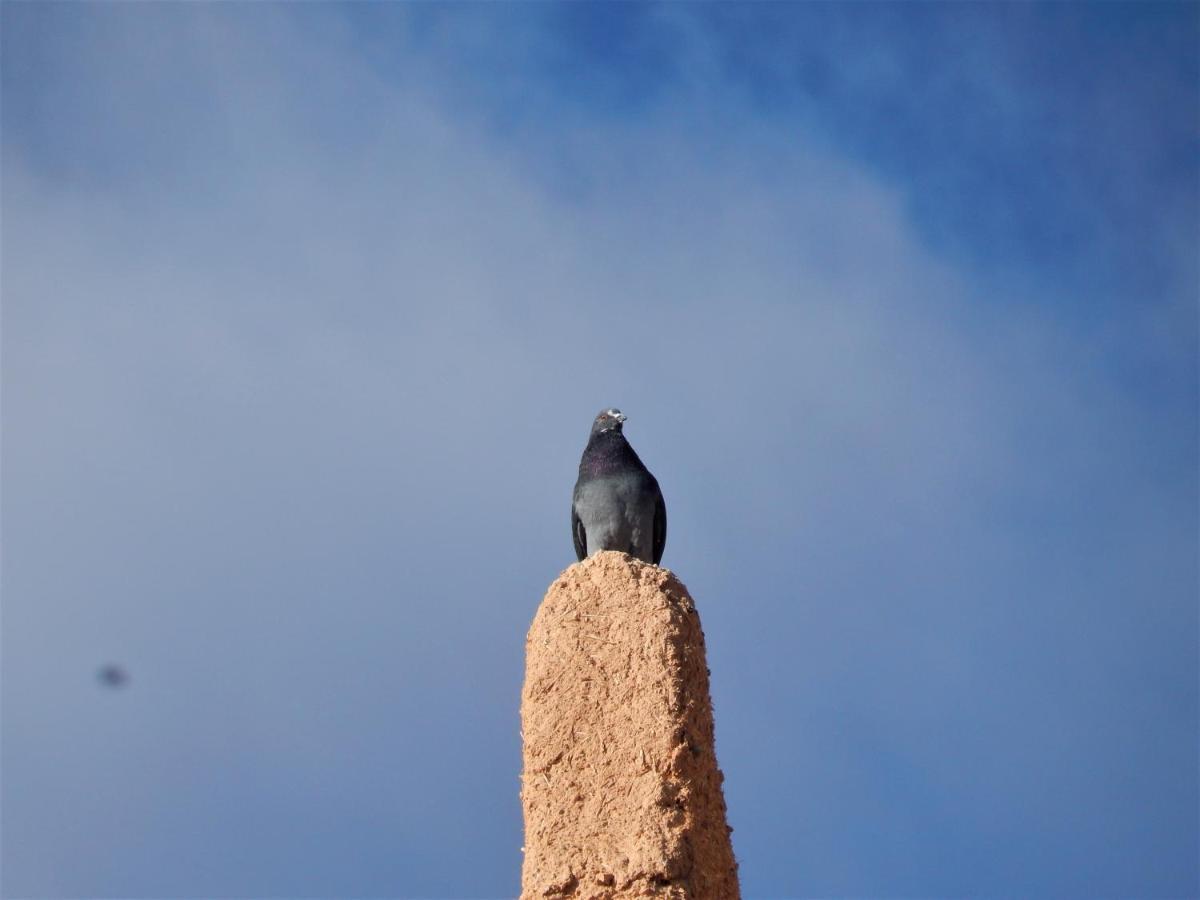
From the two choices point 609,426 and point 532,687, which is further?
point 609,426

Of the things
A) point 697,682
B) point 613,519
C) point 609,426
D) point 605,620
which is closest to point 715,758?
point 697,682

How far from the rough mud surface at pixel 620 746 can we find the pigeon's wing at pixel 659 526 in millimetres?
2149

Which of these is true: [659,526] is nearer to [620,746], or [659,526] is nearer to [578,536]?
[578,536]

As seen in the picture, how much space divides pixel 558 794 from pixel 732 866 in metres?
1.01

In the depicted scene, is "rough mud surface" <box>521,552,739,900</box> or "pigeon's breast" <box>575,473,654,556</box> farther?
"pigeon's breast" <box>575,473,654,556</box>

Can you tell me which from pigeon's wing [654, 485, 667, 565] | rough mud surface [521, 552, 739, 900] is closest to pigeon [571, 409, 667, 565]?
pigeon's wing [654, 485, 667, 565]

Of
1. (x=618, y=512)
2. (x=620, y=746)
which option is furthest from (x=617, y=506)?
(x=620, y=746)

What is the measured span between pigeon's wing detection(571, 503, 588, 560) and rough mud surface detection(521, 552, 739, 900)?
220 centimetres

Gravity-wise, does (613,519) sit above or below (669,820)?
above

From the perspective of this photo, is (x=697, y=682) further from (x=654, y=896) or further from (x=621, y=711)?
(x=654, y=896)

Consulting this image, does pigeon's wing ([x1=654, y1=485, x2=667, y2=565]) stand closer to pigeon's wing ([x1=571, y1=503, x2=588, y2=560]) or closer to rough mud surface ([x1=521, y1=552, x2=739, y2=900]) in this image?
pigeon's wing ([x1=571, y1=503, x2=588, y2=560])

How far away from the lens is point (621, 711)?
834 centimetres

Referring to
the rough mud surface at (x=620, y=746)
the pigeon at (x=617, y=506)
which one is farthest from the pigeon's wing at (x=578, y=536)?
the rough mud surface at (x=620, y=746)

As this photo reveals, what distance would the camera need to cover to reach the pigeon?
426 inches
